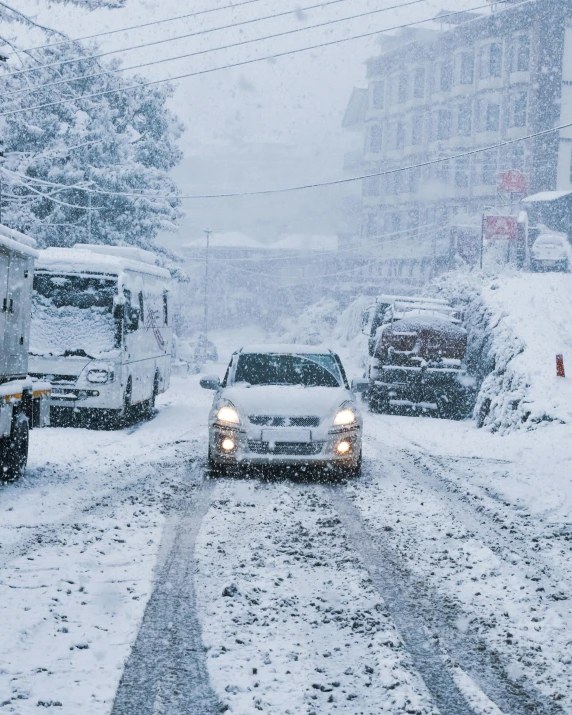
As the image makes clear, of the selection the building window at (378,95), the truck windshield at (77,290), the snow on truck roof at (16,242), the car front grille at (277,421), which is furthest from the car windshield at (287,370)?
the building window at (378,95)

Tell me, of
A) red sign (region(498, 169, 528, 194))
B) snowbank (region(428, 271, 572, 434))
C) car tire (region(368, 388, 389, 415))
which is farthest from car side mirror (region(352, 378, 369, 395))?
red sign (region(498, 169, 528, 194))

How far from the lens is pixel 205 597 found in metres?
5.79

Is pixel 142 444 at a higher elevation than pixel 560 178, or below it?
below

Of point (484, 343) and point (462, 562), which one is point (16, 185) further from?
point (462, 562)

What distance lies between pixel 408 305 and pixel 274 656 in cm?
1915

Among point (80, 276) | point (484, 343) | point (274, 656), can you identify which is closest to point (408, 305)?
point (484, 343)

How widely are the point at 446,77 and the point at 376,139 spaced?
930cm

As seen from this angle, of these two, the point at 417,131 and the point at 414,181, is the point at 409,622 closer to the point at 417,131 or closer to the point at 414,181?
the point at 414,181

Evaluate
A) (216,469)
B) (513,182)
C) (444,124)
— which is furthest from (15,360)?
(444,124)

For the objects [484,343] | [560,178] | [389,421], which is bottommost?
[389,421]

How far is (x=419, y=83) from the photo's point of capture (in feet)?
233

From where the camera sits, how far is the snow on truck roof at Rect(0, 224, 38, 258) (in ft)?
33.2

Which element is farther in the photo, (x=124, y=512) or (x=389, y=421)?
(x=389, y=421)

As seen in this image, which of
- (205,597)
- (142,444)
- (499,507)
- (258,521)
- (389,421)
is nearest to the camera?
(205,597)
